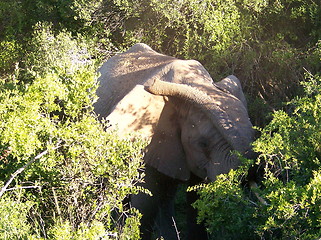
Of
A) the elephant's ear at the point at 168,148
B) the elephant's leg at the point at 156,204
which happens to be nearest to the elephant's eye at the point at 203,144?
the elephant's ear at the point at 168,148

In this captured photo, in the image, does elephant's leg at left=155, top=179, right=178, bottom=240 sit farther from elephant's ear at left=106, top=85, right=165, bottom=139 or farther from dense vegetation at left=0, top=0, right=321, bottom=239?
dense vegetation at left=0, top=0, right=321, bottom=239

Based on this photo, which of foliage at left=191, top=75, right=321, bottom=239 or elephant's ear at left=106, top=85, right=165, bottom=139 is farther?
elephant's ear at left=106, top=85, right=165, bottom=139

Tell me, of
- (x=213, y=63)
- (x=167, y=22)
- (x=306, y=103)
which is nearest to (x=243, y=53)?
(x=213, y=63)

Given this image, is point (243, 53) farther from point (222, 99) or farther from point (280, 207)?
point (280, 207)

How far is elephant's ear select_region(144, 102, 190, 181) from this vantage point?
7199mm

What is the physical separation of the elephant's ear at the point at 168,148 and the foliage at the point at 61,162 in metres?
1.23

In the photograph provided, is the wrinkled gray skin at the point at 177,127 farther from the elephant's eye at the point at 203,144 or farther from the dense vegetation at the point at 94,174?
the dense vegetation at the point at 94,174

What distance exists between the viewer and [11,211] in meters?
5.39

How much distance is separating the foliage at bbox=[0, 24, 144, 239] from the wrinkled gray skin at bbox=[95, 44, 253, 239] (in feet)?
2.28

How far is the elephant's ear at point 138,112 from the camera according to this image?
7.12 m

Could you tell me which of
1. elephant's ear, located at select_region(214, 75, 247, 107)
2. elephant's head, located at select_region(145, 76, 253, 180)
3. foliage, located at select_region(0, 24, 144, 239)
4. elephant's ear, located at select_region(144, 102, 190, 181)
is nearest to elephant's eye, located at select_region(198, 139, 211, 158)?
elephant's head, located at select_region(145, 76, 253, 180)

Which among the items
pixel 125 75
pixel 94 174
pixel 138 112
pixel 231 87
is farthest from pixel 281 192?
pixel 125 75

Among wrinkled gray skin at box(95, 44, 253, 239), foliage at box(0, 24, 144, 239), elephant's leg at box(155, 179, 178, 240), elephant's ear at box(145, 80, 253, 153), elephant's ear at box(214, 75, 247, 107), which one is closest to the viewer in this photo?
foliage at box(0, 24, 144, 239)

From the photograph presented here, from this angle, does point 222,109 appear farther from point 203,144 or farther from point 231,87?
point 231,87
